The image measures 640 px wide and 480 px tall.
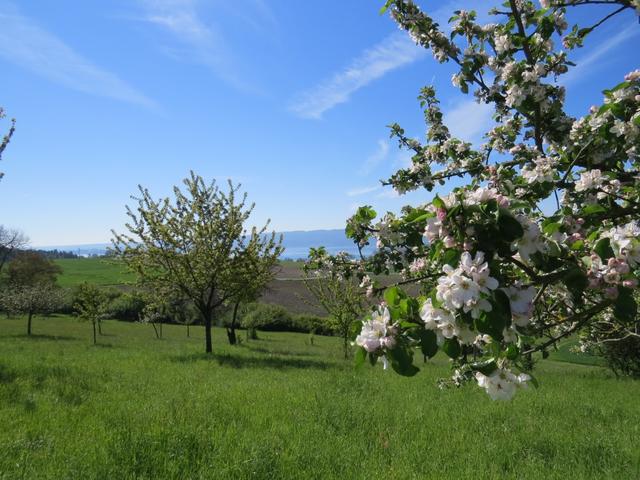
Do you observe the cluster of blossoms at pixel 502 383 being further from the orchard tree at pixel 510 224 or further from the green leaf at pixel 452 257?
the green leaf at pixel 452 257

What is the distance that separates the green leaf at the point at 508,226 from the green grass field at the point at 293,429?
400 cm

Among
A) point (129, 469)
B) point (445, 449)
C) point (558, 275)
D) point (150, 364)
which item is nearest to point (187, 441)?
point (129, 469)

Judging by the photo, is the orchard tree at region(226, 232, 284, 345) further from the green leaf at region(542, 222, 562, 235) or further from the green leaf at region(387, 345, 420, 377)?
the green leaf at region(542, 222, 562, 235)

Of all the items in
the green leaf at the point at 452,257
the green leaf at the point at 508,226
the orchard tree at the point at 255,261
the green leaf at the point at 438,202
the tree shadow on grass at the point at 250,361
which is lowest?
the tree shadow on grass at the point at 250,361

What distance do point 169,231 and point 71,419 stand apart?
12201 mm

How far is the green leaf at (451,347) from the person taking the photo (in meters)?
2.02

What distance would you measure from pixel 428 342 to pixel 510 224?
0.62 metres

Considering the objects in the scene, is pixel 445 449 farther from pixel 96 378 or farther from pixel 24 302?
pixel 24 302

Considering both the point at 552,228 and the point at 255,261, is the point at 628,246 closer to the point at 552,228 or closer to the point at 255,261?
the point at 552,228

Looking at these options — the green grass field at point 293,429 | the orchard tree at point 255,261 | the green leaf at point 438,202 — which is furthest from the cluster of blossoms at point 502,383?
the orchard tree at point 255,261

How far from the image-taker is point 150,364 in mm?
13188

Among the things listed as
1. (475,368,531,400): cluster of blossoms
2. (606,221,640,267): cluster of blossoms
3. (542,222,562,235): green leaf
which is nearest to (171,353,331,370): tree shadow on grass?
(475,368,531,400): cluster of blossoms

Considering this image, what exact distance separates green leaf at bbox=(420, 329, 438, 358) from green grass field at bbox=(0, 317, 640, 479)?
11.8 feet

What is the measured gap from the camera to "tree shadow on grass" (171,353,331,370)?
14.7m
